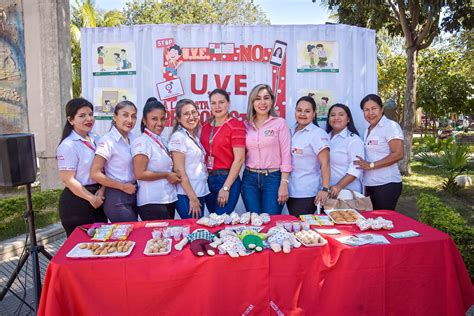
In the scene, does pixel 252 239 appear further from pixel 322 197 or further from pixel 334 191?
pixel 334 191

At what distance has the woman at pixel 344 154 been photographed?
311 cm

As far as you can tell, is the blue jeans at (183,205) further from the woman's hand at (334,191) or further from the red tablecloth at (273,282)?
the woman's hand at (334,191)

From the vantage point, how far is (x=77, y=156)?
2.67 m

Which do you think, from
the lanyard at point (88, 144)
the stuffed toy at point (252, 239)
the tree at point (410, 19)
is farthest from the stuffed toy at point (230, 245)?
the tree at point (410, 19)

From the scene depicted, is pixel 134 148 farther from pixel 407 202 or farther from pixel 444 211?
pixel 407 202

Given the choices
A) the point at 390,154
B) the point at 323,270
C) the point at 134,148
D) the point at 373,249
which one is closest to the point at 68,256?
the point at 134,148

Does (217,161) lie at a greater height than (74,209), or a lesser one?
greater

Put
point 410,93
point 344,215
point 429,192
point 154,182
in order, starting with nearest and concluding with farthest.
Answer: point 344,215 → point 154,182 → point 429,192 → point 410,93

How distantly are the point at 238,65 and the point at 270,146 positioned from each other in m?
1.25

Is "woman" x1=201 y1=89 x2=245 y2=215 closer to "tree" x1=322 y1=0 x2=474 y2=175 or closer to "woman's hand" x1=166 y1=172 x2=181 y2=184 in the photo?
"woman's hand" x1=166 y1=172 x2=181 y2=184

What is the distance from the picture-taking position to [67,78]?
6031 millimetres

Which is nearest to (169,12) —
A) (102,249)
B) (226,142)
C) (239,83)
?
(239,83)

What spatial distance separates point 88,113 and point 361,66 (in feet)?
9.03

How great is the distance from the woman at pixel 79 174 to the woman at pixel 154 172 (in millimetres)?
316
